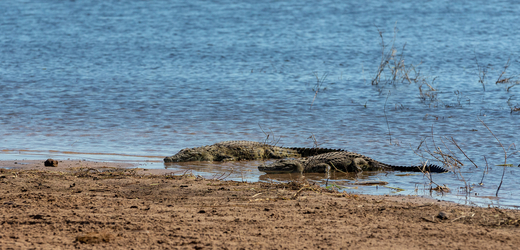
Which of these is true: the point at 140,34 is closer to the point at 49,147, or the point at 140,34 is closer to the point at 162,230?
the point at 49,147

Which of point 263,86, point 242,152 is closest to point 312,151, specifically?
point 242,152

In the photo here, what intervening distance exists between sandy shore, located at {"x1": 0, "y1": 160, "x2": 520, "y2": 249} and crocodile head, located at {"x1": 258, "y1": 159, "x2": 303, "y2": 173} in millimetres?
1197

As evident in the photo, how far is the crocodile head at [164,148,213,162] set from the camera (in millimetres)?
7546

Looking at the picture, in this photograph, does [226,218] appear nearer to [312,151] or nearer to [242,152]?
[242,152]

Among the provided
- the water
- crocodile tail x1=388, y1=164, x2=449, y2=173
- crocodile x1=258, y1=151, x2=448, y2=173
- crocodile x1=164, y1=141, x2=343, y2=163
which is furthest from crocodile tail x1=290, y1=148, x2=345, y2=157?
crocodile tail x1=388, y1=164, x2=449, y2=173

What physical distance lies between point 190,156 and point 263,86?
7096 mm

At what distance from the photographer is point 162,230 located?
4.07 m

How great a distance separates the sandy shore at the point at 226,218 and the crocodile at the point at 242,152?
6.71 feet

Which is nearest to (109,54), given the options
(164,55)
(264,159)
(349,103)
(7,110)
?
(164,55)

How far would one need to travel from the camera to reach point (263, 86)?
14.6m

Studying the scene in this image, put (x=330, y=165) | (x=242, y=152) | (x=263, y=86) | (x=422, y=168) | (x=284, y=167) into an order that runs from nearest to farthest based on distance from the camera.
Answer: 1. (x=422, y=168)
2. (x=284, y=167)
3. (x=330, y=165)
4. (x=242, y=152)
5. (x=263, y=86)

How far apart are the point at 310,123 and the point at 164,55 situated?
11409 mm

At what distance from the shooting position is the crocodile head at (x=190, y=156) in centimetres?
755

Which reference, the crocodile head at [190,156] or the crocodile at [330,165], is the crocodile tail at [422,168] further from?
the crocodile head at [190,156]
